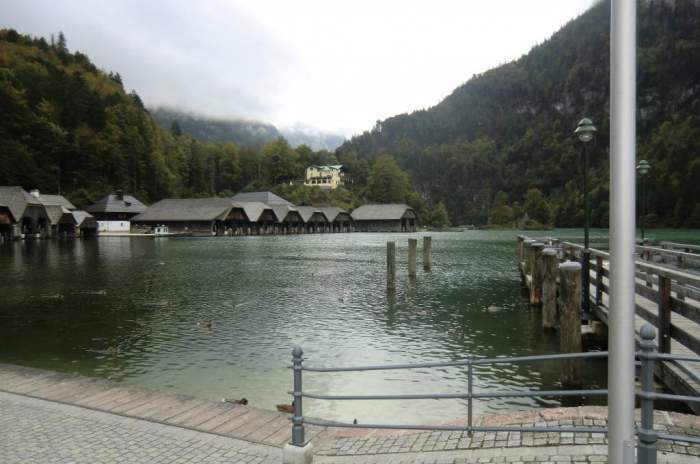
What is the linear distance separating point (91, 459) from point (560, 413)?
16.3ft

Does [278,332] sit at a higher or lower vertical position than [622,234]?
lower

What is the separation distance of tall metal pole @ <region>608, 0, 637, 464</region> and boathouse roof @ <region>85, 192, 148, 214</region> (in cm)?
9133

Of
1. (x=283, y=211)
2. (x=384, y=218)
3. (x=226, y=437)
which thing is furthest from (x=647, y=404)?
(x=384, y=218)

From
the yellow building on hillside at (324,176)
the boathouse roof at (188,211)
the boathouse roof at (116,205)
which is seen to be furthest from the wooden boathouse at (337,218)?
the yellow building on hillside at (324,176)

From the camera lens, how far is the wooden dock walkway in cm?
610

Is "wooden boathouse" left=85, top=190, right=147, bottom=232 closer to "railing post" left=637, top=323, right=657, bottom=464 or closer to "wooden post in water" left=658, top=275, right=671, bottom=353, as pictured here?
"wooden post in water" left=658, top=275, right=671, bottom=353

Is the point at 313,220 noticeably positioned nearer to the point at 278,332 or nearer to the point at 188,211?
the point at 188,211

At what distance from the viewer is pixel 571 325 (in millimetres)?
9977

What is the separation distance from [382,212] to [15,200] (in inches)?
2749

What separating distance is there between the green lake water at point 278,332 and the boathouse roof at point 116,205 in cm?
6076

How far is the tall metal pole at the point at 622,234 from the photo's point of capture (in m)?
2.88

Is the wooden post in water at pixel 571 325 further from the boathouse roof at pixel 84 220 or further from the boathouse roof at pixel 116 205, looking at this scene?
the boathouse roof at pixel 116 205

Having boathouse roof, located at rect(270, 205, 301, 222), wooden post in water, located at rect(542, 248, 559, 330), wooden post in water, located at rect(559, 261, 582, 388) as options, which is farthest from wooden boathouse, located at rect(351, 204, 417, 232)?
wooden post in water, located at rect(559, 261, 582, 388)

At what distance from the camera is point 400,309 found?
1822 centimetres
